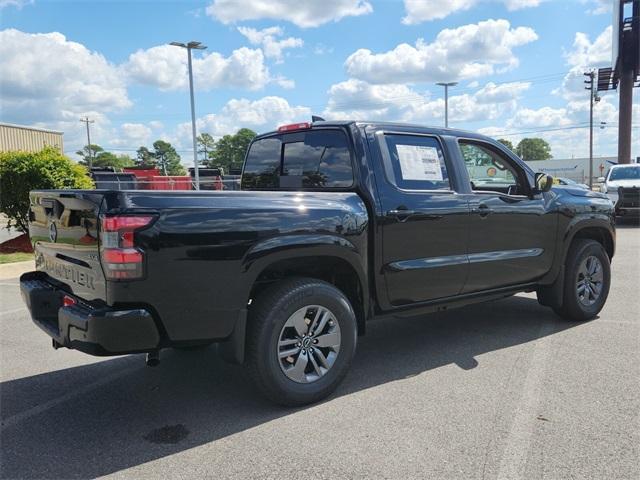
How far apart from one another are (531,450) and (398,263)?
1.59 m

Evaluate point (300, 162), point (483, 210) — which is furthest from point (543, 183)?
point (300, 162)

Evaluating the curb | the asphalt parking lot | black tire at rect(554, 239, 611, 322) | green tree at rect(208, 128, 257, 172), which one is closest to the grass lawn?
the curb

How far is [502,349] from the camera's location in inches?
191

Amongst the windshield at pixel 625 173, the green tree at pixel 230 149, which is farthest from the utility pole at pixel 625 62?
the green tree at pixel 230 149

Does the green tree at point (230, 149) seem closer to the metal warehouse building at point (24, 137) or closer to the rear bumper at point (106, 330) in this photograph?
the metal warehouse building at point (24, 137)

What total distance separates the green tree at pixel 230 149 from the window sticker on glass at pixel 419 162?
387 feet

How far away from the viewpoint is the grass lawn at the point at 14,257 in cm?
1063

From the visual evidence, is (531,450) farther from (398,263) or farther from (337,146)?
(337,146)

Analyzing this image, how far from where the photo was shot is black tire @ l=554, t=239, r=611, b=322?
550cm

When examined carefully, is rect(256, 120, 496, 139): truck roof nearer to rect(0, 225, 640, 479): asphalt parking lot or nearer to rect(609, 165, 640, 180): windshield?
rect(0, 225, 640, 479): asphalt parking lot

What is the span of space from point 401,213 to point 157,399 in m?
2.21

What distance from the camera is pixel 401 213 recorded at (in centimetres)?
414

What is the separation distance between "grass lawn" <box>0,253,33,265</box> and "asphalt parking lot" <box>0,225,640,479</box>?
610 cm

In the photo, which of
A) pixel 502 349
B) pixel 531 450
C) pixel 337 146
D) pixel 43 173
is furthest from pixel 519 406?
pixel 43 173
